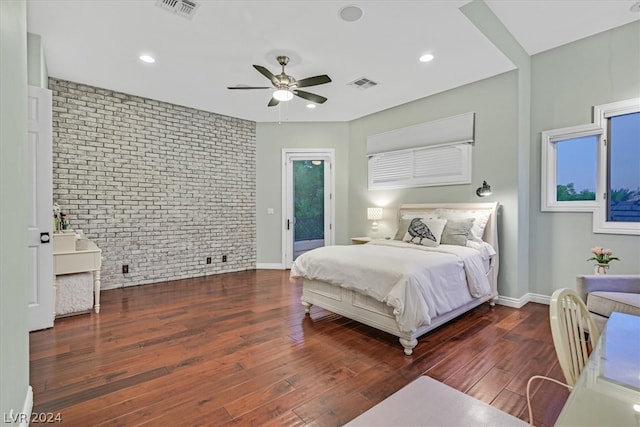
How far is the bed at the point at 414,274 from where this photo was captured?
2.55m

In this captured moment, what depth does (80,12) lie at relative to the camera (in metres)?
2.71

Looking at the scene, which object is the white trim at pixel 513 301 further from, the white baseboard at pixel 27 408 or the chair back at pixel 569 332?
the white baseboard at pixel 27 408

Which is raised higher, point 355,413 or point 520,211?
point 520,211

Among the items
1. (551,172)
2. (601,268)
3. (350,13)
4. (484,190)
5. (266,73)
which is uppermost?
(350,13)

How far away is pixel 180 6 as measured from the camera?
264 cm

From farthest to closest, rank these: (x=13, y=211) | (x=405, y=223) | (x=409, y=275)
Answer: (x=405, y=223) → (x=409, y=275) → (x=13, y=211)

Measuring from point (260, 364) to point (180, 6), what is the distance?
3112 millimetres

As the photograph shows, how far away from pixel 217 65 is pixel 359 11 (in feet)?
6.26

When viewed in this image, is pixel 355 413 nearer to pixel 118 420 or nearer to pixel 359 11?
pixel 118 420

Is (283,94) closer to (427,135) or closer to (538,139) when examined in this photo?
(427,135)

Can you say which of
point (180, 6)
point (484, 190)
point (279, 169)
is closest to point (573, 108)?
point (484, 190)

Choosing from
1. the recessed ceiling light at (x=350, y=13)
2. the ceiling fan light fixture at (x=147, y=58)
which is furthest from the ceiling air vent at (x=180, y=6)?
the recessed ceiling light at (x=350, y=13)

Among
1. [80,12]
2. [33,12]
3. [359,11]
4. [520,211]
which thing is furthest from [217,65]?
[520,211]

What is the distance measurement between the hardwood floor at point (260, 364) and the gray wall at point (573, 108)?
70cm
